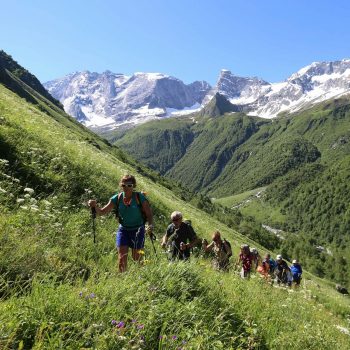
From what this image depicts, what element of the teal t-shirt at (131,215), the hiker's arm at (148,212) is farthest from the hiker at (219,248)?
the teal t-shirt at (131,215)

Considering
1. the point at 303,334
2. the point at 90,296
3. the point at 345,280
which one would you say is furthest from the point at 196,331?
the point at 345,280

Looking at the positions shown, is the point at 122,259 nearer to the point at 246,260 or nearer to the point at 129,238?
the point at 129,238

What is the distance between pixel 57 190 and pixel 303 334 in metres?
8.46

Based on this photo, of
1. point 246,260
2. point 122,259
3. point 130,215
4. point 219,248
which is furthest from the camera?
point 246,260

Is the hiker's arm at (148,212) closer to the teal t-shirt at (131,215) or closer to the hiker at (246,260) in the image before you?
the teal t-shirt at (131,215)

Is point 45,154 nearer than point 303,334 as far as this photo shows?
No

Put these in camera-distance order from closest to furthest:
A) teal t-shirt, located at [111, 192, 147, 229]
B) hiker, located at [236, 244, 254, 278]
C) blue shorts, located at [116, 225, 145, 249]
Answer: blue shorts, located at [116, 225, 145, 249] < teal t-shirt, located at [111, 192, 147, 229] < hiker, located at [236, 244, 254, 278]

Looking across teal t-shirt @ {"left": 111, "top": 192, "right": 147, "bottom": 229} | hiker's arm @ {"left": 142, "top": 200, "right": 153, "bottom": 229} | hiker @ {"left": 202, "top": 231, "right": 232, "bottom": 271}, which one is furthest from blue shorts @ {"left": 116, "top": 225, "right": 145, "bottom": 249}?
hiker @ {"left": 202, "top": 231, "right": 232, "bottom": 271}

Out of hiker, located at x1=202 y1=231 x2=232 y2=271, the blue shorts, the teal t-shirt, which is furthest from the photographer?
hiker, located at x1=202 y1=231 x2=232 y2=271

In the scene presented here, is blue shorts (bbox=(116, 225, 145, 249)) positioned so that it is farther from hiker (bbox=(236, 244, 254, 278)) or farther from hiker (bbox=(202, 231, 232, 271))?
hiker (bbox=(236, 244, 254, 278))

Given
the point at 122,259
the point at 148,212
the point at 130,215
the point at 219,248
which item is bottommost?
the point at 122,259

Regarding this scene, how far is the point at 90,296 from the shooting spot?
18.1 feet

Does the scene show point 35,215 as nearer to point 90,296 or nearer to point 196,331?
point 90,296

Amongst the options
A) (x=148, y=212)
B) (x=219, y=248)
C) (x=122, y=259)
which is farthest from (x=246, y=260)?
(x=122, y=259)
